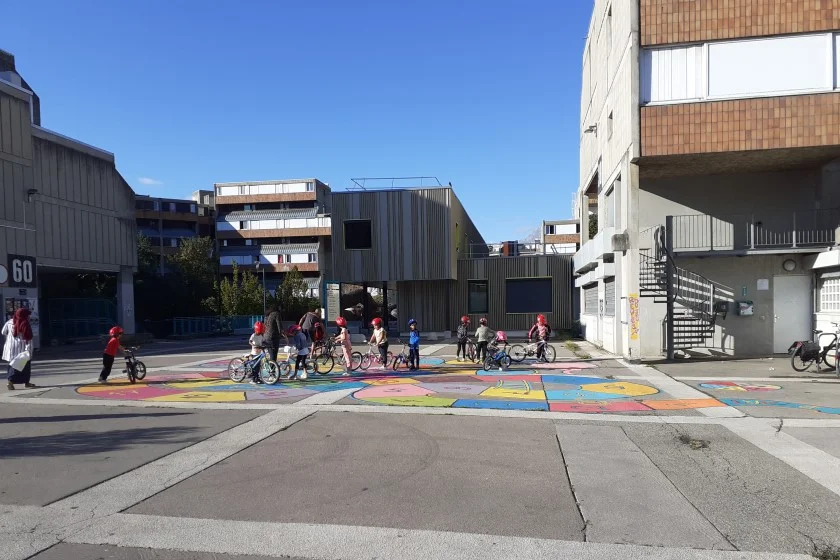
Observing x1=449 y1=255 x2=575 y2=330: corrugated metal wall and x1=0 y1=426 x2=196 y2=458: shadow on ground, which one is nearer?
x1=0 y1=426 x2=196 y2=458: shadow on ground

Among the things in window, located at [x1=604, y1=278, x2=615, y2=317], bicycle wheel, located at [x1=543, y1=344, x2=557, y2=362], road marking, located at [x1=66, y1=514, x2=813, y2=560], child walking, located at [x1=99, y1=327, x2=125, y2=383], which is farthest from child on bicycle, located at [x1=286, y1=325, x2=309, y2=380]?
window, located at [x1=604, y1=278, x2=615, y2=317]

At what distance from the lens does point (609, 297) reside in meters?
23.0

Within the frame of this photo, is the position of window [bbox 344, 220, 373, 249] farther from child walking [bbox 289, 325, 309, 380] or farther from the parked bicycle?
child walking [bbox 289, 325, 309, 380]

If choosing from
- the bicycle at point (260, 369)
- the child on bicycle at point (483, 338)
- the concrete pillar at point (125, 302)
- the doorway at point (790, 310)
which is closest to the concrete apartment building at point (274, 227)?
the concrete pillar at point (125, 302)

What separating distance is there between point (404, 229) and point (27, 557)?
2937 cm

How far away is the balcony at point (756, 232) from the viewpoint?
18.5 m

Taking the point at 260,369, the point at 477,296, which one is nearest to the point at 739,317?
the point at 260,369

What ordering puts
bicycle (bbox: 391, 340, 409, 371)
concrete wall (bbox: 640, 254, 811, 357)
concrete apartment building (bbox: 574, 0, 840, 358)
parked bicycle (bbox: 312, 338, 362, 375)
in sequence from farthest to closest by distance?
A: concrete wall (bbox: 640, 254, 811, 357) → concrete apartment building (bbox: 574, 0, 840, 358) → bicycle (bbox: 391, 340, 409, 371) → parked bicycle (bbox: 312, 338, 362, 375)

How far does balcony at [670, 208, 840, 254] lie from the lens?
60.8 ft

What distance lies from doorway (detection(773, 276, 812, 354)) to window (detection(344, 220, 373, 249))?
20179mm

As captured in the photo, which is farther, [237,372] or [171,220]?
[171,220]

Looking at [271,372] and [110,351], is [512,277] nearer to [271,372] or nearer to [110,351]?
[271,372]

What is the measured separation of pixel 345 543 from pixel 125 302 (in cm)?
3428

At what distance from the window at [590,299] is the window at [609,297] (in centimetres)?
317
